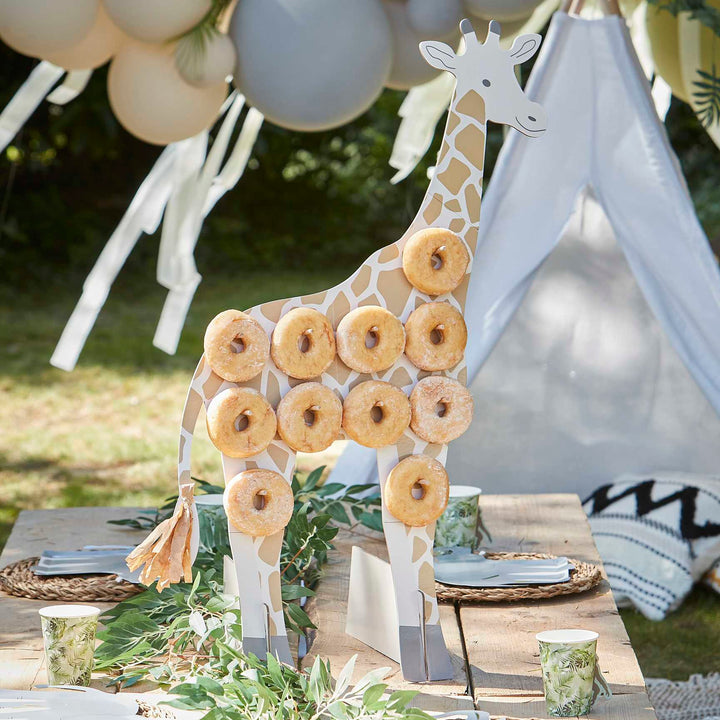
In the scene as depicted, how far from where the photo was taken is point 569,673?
119 centimetres

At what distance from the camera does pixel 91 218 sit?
288 inches

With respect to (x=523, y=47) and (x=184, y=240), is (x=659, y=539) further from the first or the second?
(x=523, y=47)

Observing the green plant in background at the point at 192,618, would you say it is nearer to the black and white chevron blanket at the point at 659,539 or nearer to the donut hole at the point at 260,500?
the donut hole at the point at 260,500

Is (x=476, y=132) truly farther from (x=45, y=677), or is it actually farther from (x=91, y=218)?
(x=91, y=218)

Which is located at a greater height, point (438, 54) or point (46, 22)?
point (46, 22)

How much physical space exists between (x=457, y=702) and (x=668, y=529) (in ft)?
4.94

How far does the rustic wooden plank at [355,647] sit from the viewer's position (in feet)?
4.15

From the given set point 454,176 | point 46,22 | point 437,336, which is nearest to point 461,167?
point 454,176

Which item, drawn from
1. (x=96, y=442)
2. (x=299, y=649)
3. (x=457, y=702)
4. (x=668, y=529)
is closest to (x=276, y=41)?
(x=299, y=649)

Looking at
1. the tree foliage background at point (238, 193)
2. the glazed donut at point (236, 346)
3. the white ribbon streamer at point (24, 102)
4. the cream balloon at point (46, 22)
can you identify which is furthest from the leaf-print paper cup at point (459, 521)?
the tree foliage background at point (238, 193)

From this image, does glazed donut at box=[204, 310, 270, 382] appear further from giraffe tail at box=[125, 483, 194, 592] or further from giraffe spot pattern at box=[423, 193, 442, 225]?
giraffe spot pattern at box=[423, 193, 442, 225]

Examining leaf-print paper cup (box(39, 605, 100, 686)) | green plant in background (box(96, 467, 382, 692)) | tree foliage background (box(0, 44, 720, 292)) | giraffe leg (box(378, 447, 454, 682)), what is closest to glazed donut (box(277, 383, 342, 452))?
giraffe leg (box(378, 447, 454, 682))

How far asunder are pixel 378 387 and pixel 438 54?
0.45 metres

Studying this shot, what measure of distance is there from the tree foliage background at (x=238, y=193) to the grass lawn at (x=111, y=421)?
2.16 ft
